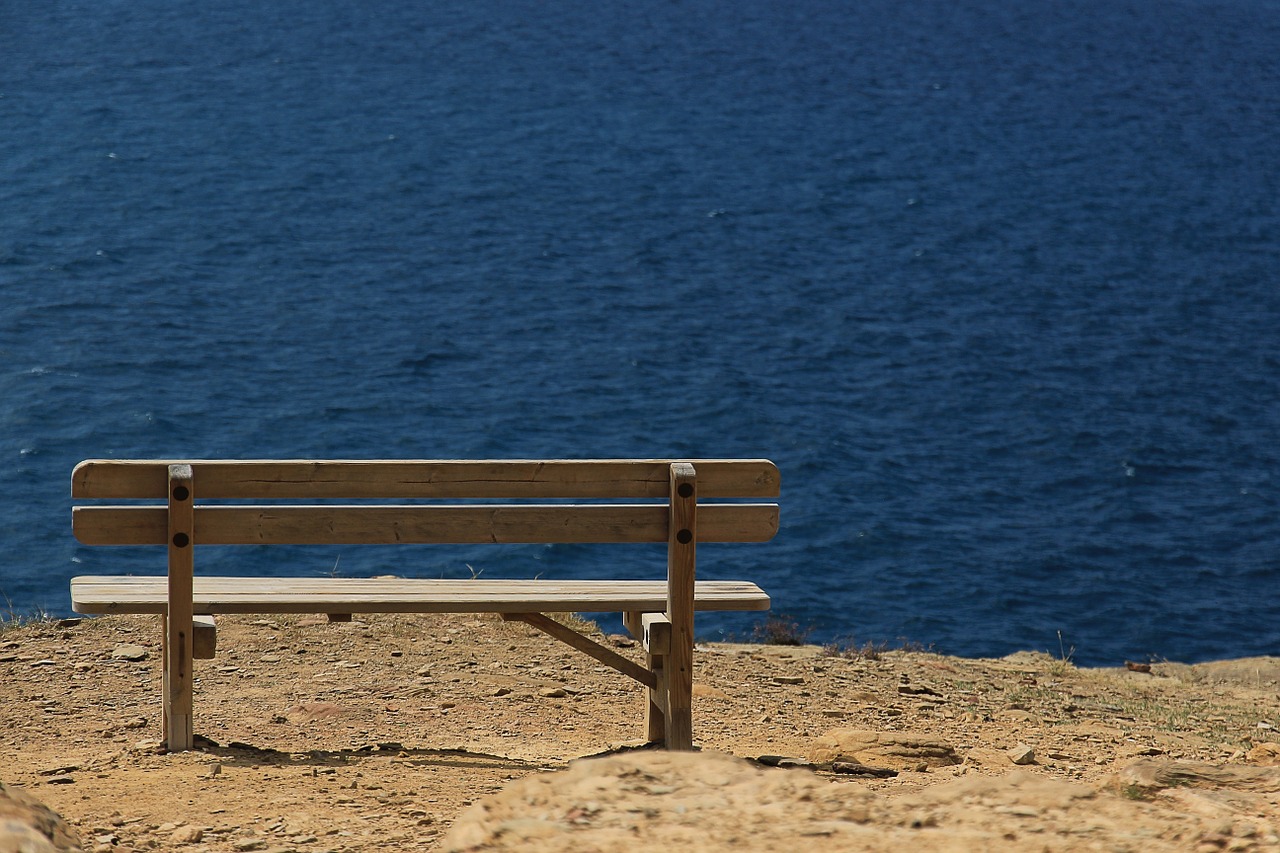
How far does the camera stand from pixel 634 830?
11.9ft

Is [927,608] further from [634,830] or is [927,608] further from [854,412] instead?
Answer: [634,830]

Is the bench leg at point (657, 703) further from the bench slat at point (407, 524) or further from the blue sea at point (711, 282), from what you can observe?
the blue sea at point (711, 282)

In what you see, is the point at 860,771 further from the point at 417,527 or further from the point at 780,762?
the point at 417,527

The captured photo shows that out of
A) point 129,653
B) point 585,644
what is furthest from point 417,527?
point 129,653

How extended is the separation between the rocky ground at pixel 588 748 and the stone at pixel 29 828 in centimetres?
4

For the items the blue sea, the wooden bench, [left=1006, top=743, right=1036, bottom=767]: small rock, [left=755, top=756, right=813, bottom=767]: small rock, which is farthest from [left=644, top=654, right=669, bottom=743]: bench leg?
the blue sea

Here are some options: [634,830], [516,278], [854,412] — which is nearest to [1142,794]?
[634,830]

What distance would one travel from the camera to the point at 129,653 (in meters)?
8.30

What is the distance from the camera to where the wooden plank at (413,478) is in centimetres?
575

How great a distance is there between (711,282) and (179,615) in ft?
98.3

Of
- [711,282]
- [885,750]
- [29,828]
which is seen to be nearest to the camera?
[29,828]

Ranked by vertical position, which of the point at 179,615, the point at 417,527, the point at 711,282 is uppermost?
→ the point at 711,282

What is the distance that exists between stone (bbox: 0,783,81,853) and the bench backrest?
77.7 inches

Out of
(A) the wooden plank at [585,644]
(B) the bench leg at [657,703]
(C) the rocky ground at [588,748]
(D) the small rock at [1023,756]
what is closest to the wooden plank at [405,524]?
(A) the wooden plank at [585,644]
